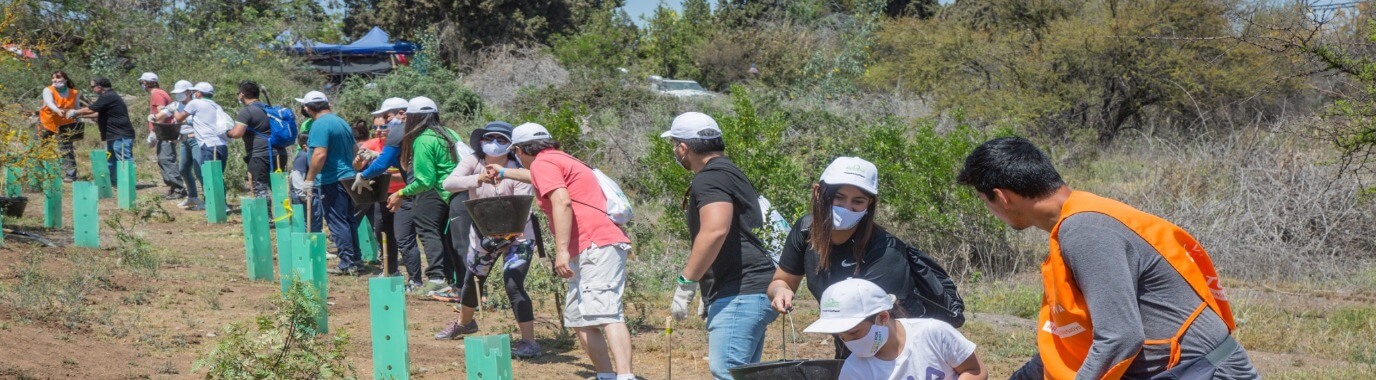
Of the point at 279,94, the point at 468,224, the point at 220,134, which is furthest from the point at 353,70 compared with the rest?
the point at 468,224

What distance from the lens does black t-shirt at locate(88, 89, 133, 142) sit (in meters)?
13.4

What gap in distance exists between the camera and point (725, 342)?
4.58 metres

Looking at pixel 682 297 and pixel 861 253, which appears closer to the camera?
pixel 861 253

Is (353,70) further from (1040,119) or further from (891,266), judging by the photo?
(891,266)

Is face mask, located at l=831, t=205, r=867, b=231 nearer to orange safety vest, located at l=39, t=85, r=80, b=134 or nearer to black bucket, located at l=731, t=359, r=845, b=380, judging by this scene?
black bucket, located at l=731, t=359, r=845, b=380

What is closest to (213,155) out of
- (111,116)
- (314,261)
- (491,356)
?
(111,116)

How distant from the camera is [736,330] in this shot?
15.0 feet

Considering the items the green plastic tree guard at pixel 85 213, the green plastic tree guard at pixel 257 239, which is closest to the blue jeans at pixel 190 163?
the green plastic tree guard at pixel 85 213

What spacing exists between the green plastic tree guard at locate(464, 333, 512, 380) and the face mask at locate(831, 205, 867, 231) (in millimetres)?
1504

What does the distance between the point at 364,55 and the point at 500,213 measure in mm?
25888

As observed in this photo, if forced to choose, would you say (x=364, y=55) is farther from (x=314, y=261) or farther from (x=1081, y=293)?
(x=1081, y=293)

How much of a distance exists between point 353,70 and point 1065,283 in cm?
2917

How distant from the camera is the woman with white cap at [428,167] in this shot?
7.89 m

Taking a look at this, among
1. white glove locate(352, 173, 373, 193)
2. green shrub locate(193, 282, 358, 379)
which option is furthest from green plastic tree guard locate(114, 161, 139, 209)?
green shrub locate(193, 282, 358, 379)
